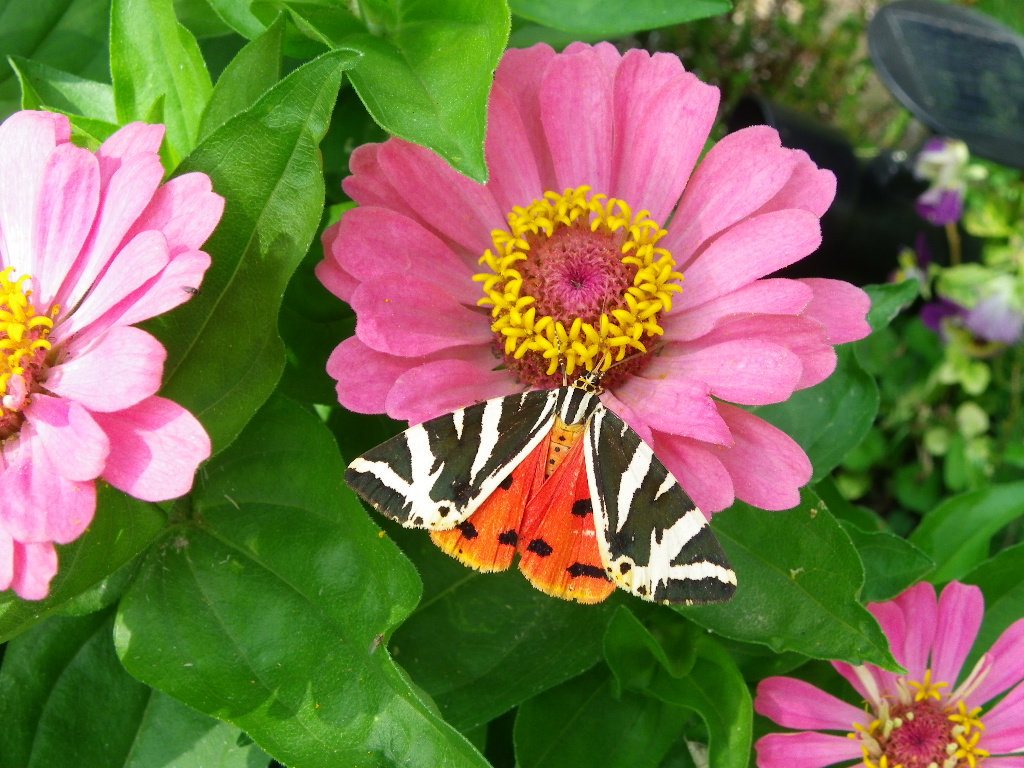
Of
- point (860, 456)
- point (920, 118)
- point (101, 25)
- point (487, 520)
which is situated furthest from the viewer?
point (860, 456)

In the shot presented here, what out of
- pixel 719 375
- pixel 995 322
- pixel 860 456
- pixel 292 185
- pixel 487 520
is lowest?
pixel 860 456

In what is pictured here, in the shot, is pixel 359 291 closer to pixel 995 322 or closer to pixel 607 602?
pixel 607 602

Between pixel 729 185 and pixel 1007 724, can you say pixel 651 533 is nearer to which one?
pixel 729 185

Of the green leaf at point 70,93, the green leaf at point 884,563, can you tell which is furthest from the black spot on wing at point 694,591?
the green leaf at point 70,93

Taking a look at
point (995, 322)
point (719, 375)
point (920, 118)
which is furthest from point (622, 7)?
point (995, 322)

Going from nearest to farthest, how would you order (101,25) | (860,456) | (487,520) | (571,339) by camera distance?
1. (487,520)
2. (571,339)
3. (101,25)
4. (860,456)
